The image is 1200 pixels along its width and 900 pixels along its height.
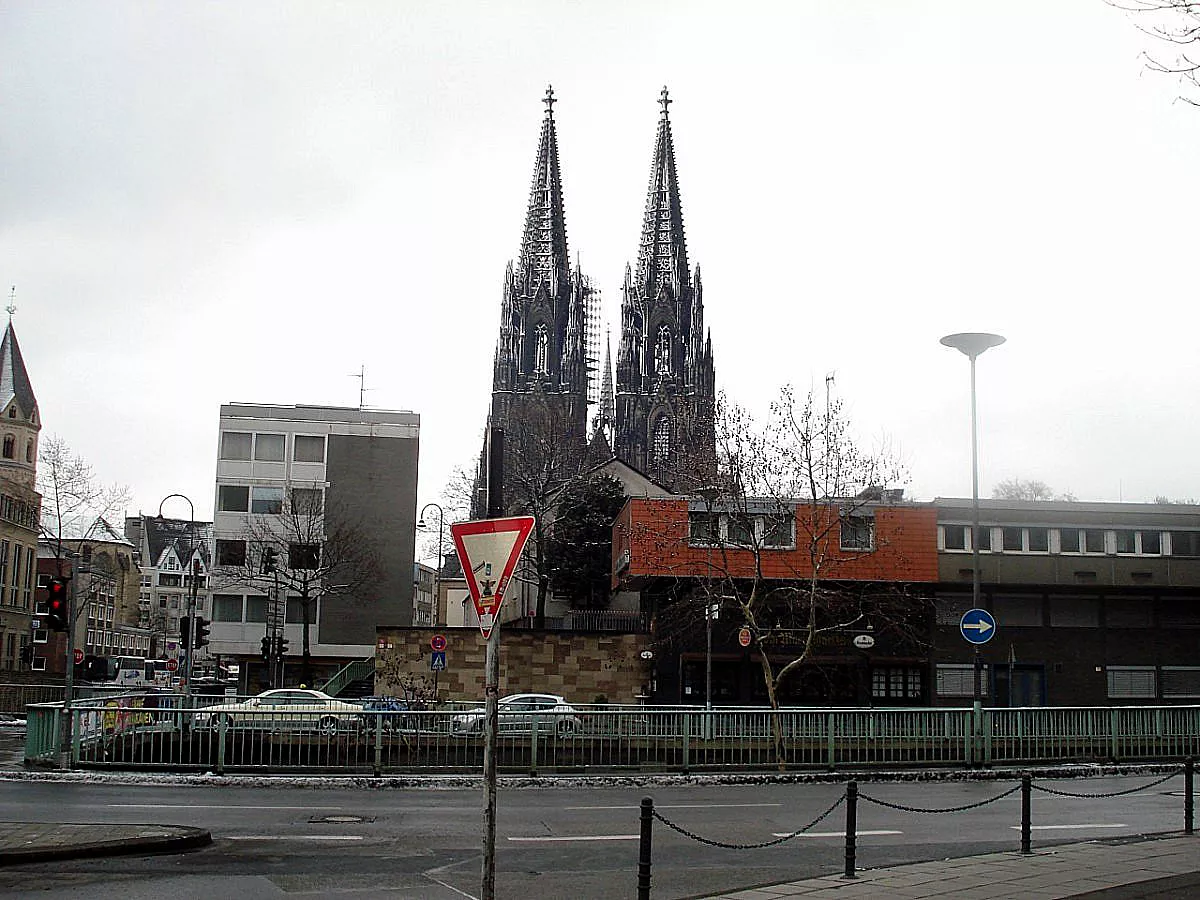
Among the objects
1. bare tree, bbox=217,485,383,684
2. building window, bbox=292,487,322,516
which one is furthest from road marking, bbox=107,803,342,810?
building window, bbox=292,487,322,516

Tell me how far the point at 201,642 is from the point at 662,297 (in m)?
92.0

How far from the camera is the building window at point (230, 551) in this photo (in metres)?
60.2

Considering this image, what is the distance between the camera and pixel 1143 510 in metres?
44.8

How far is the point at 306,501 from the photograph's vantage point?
5847 centimetres

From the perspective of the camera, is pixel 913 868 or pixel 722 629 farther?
pixel 722 629

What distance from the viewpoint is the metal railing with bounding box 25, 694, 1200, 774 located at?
22406 mm

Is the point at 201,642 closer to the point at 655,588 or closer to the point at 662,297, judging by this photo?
the point at 655,588

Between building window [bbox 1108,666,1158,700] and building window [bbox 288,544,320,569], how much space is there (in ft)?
104

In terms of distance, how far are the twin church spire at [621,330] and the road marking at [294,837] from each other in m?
96.7

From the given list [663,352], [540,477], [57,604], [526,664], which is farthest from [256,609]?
[663,352]

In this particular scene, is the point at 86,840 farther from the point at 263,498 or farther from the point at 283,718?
the point at 263,498

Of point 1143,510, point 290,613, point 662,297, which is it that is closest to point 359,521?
point 290,613

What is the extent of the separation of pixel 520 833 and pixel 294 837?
103 inches

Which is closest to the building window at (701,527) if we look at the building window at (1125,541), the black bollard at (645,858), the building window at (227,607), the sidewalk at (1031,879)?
the building window at (1125,541)
